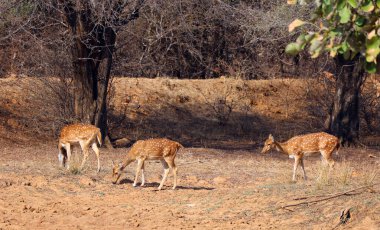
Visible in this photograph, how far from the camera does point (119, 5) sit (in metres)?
19.8

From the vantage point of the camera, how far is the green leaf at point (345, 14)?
21.0 feet

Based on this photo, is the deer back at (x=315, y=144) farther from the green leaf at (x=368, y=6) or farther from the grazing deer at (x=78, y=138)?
the green leaf at (x=368, y=6)

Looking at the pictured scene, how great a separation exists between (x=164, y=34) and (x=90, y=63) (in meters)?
3.30

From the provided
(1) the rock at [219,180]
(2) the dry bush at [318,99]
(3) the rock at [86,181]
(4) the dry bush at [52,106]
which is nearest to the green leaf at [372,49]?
(3) the rock at [86,181]

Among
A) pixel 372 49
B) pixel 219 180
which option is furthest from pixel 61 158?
pixel 372 49

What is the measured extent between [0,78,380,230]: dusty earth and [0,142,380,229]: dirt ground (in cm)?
2

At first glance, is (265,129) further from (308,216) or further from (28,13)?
(308,216)

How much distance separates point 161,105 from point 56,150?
7.95 meters


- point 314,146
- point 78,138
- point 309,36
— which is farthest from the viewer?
point 78,138

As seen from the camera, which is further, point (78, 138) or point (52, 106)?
point (52, 106)

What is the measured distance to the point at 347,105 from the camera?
24.1m

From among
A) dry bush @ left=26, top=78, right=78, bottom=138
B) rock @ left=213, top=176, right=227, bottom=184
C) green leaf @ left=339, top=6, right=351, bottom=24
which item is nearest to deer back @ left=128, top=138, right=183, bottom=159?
rock @ left=213, top=176, right=227, bottom=184

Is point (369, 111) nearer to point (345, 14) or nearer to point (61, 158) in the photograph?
point (61, 158)

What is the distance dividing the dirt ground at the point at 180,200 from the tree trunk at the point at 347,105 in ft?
19.4
